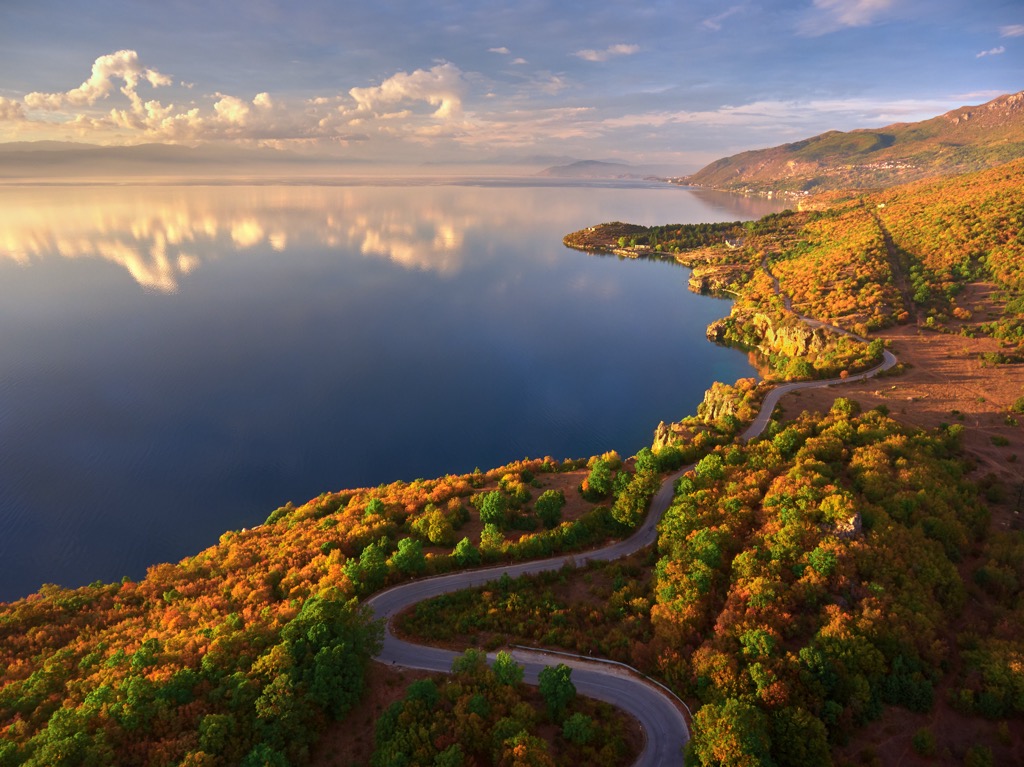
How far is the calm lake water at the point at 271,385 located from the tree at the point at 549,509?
2398cm

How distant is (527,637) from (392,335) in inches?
3390

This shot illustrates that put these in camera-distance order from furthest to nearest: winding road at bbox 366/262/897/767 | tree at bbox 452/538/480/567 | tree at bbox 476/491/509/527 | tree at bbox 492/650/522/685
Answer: tree at bbox 476/491/509/527 → tree at bbox 452/538/480/567 → tree at bbox 492/650/522/685 → winding road at bbox 366/262/897/767

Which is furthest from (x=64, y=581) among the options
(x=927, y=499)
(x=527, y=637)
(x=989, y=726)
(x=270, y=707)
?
(x=927, y=499)

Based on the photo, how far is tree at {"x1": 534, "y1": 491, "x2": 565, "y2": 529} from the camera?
44219 mm

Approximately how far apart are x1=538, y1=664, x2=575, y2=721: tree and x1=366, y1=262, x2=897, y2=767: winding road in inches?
82.0

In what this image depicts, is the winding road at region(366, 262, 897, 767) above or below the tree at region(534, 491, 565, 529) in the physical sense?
below

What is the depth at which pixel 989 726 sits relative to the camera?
25562 mm

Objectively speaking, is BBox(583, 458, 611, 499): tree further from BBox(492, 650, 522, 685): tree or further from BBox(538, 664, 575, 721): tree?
BBox(492, 650, 522, 685): tree

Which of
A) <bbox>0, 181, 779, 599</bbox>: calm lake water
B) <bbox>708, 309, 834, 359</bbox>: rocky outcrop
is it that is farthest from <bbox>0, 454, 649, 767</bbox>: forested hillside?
<bbox>708, 309, 834, 359</bbox>: rocky outcrop

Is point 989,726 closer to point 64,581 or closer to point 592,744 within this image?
point 592,744

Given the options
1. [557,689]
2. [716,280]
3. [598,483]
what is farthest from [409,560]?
[716,280]

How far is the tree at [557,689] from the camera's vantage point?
26.1 m

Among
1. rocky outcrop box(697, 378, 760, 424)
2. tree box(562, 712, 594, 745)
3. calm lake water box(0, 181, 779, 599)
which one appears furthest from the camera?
rocky outcrop box(697, 378, 760, 424)

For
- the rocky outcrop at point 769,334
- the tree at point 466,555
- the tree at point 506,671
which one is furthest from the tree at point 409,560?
the rocky outcrop at point 769,334
